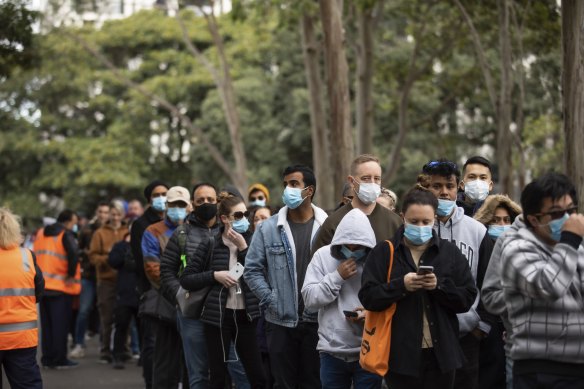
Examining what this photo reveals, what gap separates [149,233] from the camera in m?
11.2

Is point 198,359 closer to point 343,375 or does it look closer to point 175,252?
point 175,252

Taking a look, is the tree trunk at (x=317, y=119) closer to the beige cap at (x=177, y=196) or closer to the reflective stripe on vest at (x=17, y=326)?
the beige cap at (x=177, y=196)

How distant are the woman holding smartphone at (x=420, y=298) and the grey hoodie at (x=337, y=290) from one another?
0.72m

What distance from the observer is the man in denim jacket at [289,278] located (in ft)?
28.8

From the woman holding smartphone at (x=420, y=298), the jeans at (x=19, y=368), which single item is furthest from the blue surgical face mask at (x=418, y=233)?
the jeans at (x=19, y=368)

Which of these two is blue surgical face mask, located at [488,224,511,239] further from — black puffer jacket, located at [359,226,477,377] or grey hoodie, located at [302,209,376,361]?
black puffer jacket, located at [359,226,477,377]

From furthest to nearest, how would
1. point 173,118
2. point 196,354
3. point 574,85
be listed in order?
point 173,118 < point 574,85 < point 196,354

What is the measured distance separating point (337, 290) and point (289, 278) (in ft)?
3.78

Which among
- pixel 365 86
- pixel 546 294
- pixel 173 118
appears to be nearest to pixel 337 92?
pixel 365 86

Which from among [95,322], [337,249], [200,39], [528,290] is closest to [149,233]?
[337,249]

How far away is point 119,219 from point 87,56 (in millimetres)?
34089

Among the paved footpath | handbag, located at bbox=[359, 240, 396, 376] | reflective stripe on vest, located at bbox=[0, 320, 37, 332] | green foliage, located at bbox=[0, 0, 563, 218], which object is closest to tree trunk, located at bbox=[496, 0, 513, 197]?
green foliage, located at bbox=[0, 0, 563, 218]

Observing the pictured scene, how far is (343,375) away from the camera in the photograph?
8055mm

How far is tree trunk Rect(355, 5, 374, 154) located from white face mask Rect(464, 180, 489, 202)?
48.6 ft
